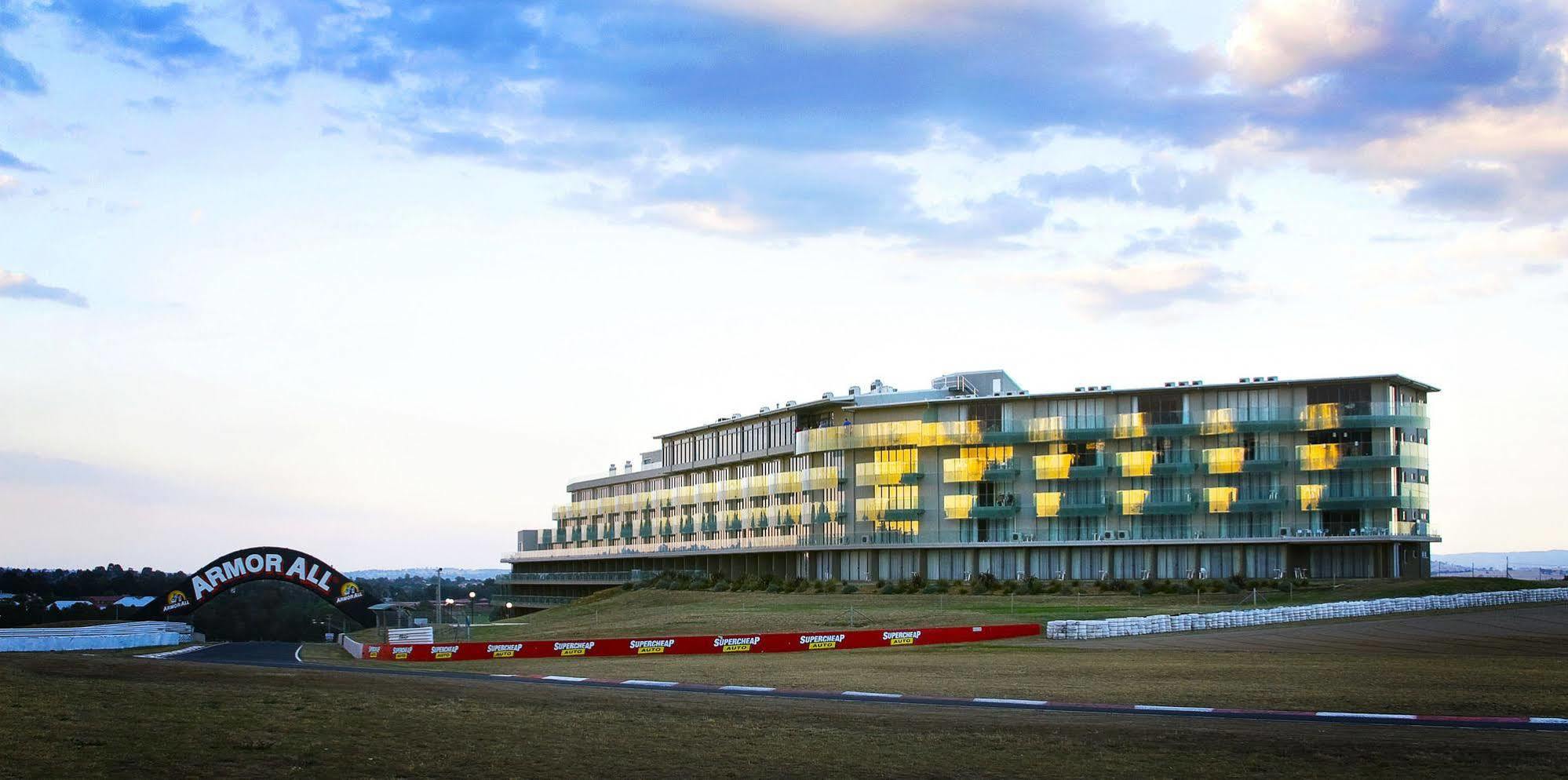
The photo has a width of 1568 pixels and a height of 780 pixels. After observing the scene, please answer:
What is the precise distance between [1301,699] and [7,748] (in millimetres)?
28581

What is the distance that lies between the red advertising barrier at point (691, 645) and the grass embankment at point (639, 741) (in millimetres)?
28599

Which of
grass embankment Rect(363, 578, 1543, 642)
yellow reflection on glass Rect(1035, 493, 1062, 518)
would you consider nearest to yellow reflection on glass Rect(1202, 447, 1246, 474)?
yellow reflection on glass Rect(1035, 493, 1062, 518)

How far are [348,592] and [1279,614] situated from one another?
58957mm

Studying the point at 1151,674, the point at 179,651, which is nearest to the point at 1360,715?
the point at 1151,674

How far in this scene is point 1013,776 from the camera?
23828 mm

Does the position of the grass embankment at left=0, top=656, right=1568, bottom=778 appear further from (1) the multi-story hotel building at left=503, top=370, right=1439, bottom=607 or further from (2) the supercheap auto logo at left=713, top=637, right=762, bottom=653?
(1) the multi-story hotel building at left=503, top=370, right=1439, bottom=607

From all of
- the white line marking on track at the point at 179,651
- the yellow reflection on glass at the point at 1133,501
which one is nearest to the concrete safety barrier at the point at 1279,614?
the yellow reflection on glass at the point at 1133,501

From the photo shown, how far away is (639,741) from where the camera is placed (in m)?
28.0

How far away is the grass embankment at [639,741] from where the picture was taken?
77.0 ft

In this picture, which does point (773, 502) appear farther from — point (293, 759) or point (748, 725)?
point (293, 759)

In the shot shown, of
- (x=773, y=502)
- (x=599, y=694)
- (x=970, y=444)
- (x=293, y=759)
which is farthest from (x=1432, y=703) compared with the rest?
(x=773, y=502)

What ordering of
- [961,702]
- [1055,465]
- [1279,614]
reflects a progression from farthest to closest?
[1055,465] → [1279,614] → [961,702]

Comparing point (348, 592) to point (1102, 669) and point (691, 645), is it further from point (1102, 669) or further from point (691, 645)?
point (1102, 669)

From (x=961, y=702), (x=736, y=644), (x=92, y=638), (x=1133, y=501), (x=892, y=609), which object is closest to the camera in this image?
(x=961, y=702)
